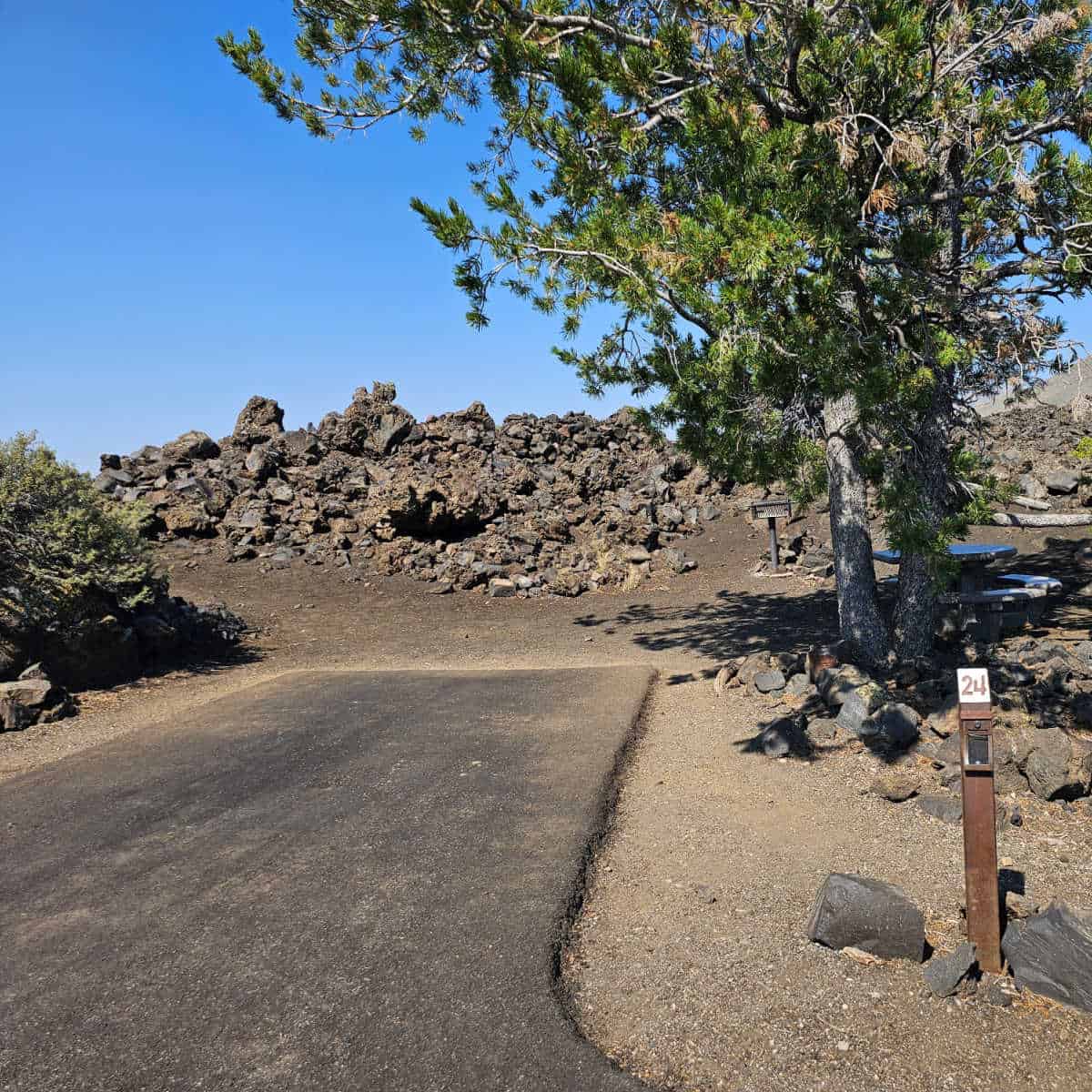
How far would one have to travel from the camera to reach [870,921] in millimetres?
3334

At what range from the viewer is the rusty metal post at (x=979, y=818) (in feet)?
10.3

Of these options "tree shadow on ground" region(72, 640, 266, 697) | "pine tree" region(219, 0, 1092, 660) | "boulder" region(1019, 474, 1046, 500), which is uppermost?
"pine tree" region(219, 0, 1092, 660)

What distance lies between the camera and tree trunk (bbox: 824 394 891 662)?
8172 mm

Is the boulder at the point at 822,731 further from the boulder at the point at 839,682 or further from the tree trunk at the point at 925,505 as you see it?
the tree trunk at the point at 925,505

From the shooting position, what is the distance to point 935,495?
735 cm

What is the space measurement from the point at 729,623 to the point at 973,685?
30.2 ft

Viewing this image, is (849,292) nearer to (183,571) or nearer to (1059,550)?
(1059,550)

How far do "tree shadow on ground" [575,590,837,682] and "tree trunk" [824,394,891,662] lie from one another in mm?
1636

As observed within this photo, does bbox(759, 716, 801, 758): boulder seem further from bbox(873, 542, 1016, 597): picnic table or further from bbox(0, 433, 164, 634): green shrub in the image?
bbox(0, 433, 164, 634): green shrub

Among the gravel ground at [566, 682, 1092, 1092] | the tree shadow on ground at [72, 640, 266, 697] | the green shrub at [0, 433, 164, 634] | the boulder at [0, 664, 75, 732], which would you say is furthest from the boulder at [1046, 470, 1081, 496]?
the boulder at [0, 664, 75, 732]

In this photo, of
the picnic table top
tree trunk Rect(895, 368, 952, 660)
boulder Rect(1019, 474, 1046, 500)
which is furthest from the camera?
boulder Rect(1019, 474, 1046, 500)

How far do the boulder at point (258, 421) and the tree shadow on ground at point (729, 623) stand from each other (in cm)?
1498

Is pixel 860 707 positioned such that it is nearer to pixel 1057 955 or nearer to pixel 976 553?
pixel 1057 955

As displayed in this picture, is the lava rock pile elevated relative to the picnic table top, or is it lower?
elevated
